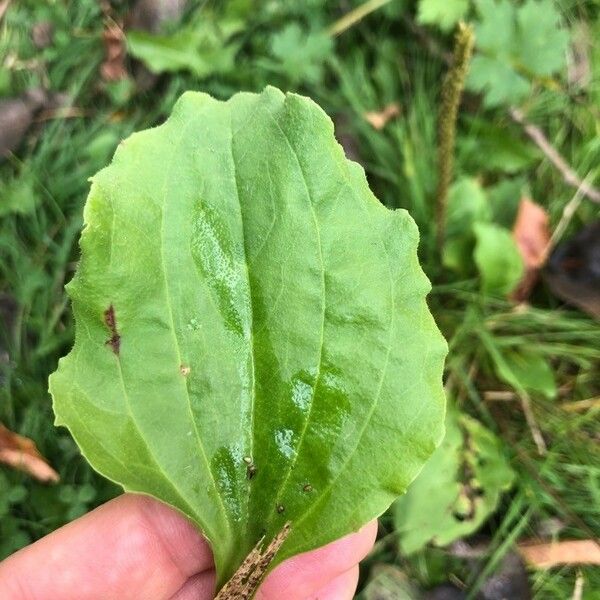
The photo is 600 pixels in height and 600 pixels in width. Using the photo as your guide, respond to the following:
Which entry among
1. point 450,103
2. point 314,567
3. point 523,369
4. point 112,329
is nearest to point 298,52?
point 450,103

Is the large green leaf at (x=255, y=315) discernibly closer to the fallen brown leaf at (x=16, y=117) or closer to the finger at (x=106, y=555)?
the finger at (x=106, y=555)

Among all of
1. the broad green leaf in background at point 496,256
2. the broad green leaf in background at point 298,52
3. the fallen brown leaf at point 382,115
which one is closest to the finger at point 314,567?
the broad green leaf in background at point 496,256

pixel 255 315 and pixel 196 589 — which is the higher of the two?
pixel 255 315

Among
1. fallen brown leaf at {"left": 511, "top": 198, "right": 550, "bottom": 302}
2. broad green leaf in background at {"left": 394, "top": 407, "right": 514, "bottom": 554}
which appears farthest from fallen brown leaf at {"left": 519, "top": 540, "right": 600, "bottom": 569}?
fallen brown leaf at {"left": 511, "top": 198, "right": 550, "bottom": 302}

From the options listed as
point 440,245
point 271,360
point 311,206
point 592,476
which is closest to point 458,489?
point 592,476

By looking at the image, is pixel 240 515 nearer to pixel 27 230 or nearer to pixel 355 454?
pixel 355 454

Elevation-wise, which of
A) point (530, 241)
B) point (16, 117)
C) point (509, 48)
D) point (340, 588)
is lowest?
point (340, 588)

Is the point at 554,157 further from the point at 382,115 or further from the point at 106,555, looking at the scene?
the point at 106,555
